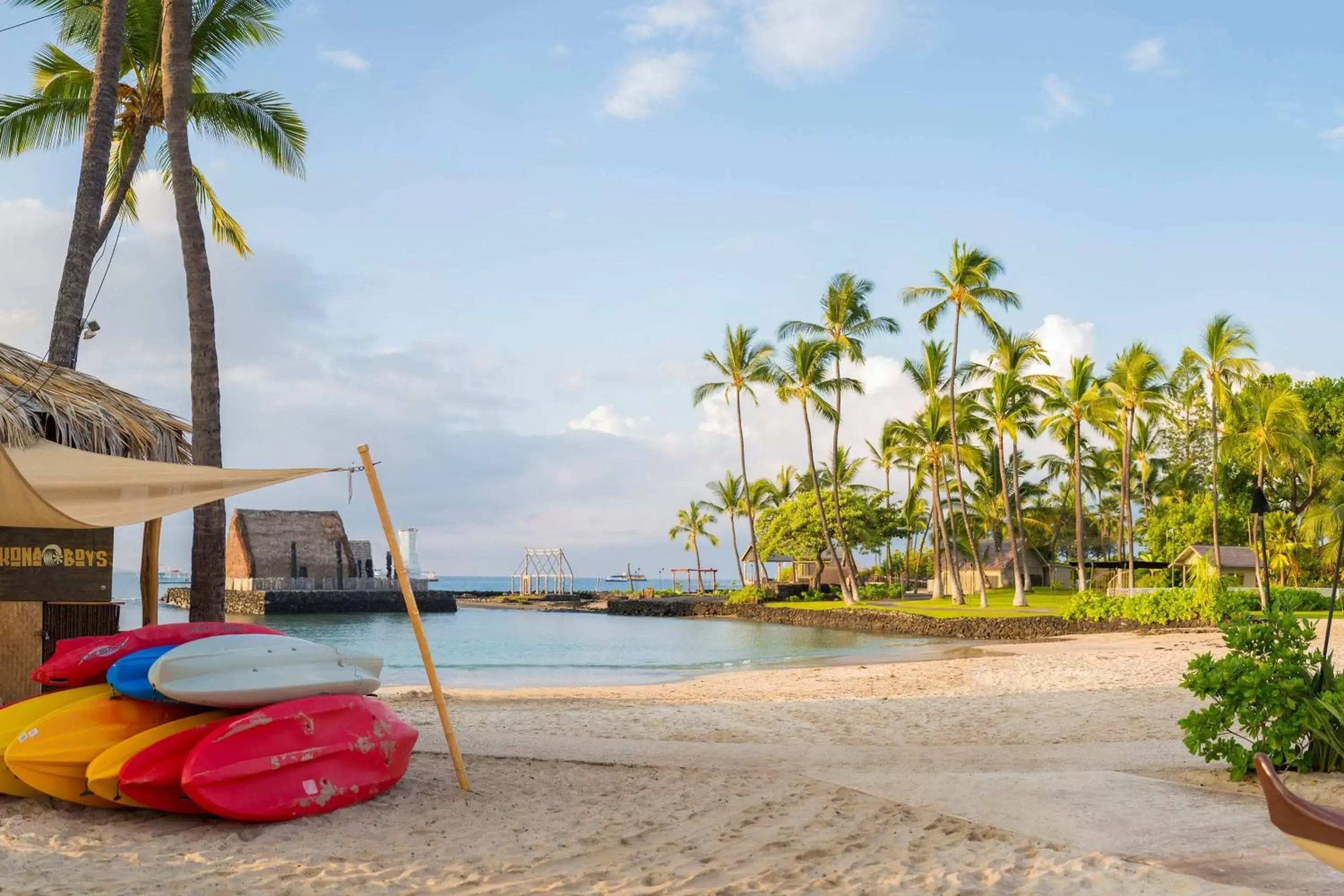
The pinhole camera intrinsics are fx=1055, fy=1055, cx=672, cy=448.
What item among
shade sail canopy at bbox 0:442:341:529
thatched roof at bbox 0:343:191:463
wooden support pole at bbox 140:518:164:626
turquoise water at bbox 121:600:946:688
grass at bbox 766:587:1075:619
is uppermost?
thatched roof at bbox 0:343:191:463

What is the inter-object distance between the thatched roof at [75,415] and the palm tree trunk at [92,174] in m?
1.81

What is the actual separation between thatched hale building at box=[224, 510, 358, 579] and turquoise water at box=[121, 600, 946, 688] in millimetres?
2865

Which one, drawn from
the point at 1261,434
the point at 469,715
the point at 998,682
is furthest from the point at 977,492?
the point at 469,715

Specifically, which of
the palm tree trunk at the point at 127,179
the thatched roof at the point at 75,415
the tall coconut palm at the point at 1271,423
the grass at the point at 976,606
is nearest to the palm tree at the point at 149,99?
the palm tree trunk at the point at 127,179

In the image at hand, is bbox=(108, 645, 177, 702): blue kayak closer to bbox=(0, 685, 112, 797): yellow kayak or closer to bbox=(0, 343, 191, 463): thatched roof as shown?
bbox=(0, 685, 112, 797): yellow kayak

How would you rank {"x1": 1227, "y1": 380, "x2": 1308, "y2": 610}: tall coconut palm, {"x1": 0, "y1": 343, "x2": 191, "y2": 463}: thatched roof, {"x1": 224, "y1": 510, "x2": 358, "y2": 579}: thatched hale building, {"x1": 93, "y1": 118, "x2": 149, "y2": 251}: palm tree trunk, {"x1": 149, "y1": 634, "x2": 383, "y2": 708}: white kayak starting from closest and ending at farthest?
1. {"x1": 149, "y1": 634, "x2": 383, "y2": 708}: white kayak
2. {"x1": 0, "y1": 343, "x2": 191, "y2": 463}: thatched roof
3. {"x1": 93, "y1": 118, "x2": 149, "y2": 251}: palm tree trunk
4. {"x1": 1227, "y1": 380, "x2": 1308, "y2": 610}: tall coconut palm
5. {"x1": 224, "y1": 510, "x2": 358, "y2": 579}: thatched hale building

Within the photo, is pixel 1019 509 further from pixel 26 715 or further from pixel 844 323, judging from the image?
pixel 26 715

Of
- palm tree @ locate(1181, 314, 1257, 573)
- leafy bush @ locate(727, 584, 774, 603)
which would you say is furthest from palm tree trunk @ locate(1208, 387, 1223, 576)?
leafy bush @ locate(727, 584, 774, 603)

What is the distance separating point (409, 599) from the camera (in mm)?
6250

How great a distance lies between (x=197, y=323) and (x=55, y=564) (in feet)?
9.56

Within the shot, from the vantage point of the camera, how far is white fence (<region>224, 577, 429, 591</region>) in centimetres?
4762

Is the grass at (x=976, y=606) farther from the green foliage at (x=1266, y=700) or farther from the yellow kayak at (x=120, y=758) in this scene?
the yellow kayak at (x=120, y=758)

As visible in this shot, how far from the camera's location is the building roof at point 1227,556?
3778 centimetres

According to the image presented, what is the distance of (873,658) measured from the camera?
2294cm
